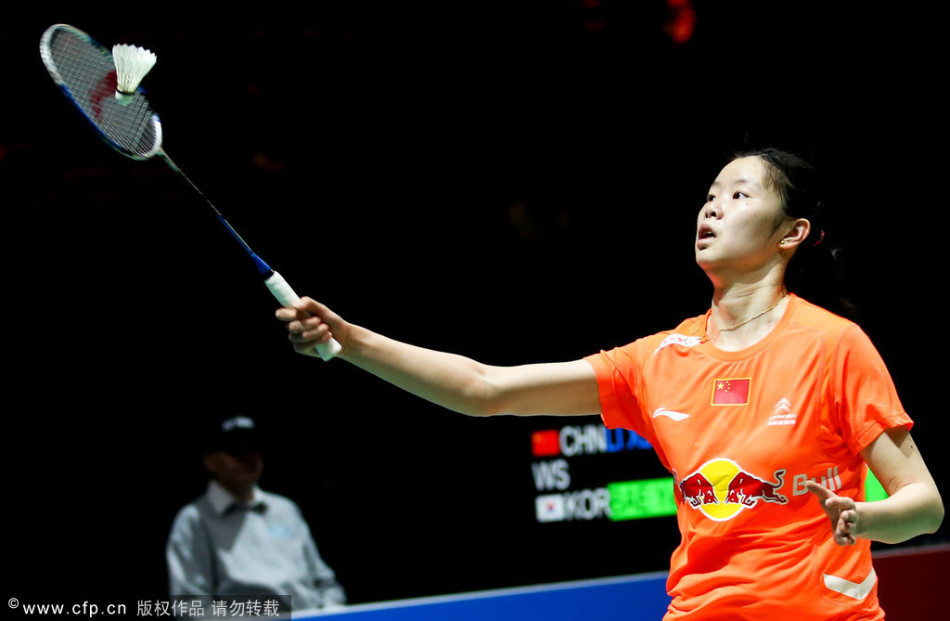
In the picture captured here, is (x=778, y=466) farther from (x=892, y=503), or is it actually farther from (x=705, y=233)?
(x=705, y=233)

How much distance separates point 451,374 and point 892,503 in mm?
738

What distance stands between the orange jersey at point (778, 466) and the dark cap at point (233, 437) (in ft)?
8.00

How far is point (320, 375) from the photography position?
4.44 meters

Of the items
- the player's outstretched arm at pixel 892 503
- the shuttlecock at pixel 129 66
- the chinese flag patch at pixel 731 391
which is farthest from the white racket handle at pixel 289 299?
the player's outstretched arm at pixel 892 503

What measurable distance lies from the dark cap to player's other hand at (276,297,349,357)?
7.48 ft

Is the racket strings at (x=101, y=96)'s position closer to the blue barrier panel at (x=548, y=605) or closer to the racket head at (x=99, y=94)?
the racket head at (x=99, y=94)

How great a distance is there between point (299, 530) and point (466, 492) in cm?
93

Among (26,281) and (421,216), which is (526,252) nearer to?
(421,216)

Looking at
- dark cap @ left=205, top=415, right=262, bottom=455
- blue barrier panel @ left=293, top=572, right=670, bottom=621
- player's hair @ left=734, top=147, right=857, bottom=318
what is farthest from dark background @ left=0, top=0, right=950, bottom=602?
player's hair @ left=734, top=147, right=857, bottom=318

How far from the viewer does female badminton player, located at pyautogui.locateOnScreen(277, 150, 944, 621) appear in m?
Answer: 1.57

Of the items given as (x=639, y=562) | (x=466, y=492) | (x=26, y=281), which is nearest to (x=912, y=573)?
(x=639, y=562)

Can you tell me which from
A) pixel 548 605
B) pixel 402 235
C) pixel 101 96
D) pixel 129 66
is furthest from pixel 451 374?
pixel 402 235

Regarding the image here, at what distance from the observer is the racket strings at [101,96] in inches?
80.8

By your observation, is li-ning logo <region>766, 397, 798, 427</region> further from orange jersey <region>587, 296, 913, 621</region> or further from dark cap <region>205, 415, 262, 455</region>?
dark cap <region>205, 415, 262, 455</region>
